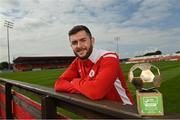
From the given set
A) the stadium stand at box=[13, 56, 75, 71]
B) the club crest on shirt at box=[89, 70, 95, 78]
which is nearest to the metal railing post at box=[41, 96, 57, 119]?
the club crest on shirt at box=[89, 70, 95, 78]

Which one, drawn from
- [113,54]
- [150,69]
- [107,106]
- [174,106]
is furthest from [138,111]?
[174,106]

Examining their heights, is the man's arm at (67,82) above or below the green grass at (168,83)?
above

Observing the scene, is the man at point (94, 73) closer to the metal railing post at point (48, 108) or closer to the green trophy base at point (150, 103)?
the metal railing post at point (48, 108)

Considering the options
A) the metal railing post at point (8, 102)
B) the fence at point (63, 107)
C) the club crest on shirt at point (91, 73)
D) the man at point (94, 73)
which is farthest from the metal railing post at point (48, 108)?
the metal railing post at point (8, 102)

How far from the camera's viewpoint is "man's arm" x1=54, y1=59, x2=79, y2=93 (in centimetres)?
318

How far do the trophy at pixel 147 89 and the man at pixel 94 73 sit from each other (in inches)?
24.6

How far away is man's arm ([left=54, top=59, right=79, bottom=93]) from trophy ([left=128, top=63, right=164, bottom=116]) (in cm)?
111

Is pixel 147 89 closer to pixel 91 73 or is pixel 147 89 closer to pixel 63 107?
pixel 63 107

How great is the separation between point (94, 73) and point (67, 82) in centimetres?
42

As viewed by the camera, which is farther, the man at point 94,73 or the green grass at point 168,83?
the green grass at point 168,83

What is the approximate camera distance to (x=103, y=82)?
279 cm

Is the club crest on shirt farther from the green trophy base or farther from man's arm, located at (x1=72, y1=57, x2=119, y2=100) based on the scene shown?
the green trophy base

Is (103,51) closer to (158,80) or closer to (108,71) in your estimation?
(108,71)

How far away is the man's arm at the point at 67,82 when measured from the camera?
3180 mm
